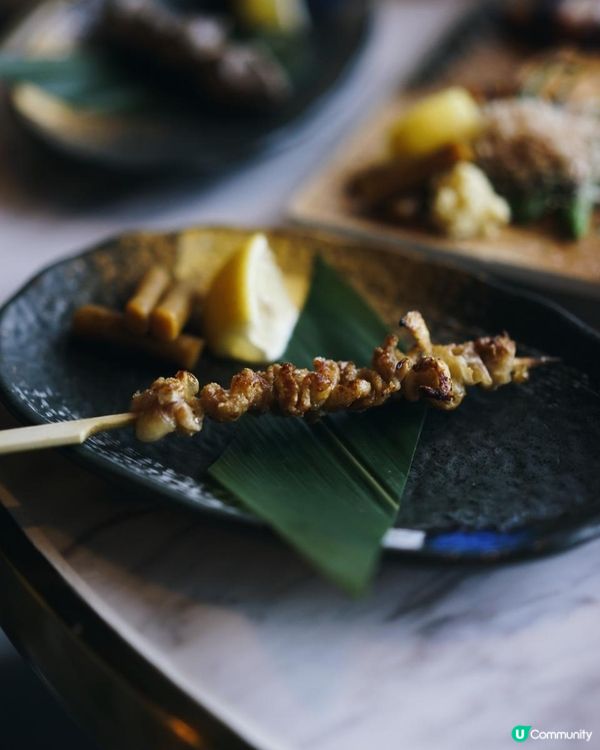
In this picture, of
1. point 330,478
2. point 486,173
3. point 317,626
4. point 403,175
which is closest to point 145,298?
point 330,478

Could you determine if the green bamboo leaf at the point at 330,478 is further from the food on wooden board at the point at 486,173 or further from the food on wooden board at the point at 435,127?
the food on wooden board at the point at 435,127

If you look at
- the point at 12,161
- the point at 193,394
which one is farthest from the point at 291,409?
the point at 12,161

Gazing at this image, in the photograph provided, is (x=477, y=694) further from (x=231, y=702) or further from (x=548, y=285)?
(x=548, y=285)

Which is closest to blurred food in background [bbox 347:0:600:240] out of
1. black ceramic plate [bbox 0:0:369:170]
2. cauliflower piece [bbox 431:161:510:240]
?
cauliflower piece [bbox 431:161:510:240]

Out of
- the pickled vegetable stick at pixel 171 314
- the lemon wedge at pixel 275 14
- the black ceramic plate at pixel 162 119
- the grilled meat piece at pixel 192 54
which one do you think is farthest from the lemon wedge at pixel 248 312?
the lemon wedge at pixel 275 14

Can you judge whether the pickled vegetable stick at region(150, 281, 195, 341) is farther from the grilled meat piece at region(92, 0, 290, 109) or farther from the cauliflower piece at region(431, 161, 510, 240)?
the grilled meat piece at region(92, 0, 290, 109)

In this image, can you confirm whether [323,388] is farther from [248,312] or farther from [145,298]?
[145,298]

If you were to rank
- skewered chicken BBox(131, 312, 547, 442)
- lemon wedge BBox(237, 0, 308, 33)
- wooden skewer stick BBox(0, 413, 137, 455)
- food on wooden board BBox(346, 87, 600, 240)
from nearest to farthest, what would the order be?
wooden skewer stick BBox(0, 413, 137, 455)
skewered chicken BBox(131, 312, 547, 442)
food on wooden board BBox(346, 87, 600, 240)
lemon wedge BBox(237, 0, 308, 33)
